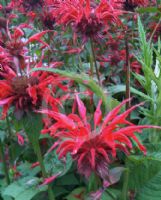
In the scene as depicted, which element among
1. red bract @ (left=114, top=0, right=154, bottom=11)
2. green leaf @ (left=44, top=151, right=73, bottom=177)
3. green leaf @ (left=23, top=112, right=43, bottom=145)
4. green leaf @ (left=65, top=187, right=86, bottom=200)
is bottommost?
green leaf @ (left=65, top=187, right=86, bottom=200)


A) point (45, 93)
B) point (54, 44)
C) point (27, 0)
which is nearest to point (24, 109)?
point (45, 93)

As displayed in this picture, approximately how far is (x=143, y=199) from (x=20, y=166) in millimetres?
375

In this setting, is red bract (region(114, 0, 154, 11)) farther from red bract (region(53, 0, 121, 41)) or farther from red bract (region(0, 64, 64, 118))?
red bract (region(0, 64, 64, 118))

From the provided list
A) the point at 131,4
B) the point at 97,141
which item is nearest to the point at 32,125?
the point at 97,141

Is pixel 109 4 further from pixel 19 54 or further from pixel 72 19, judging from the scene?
pixel 19 54

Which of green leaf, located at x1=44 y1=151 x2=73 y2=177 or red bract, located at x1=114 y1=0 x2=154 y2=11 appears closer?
green leaf, located at x1=44 y1=151 x2=73 y2=177

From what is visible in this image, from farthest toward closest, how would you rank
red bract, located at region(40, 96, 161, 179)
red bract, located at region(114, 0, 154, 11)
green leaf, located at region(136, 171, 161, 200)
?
red bract, located at region(114, 0, 154, 11) → green leaf, located at region(136, 171, 161, 200) → red bract, located at region(40, 96, 161, 179)

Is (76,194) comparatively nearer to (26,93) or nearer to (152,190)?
(152,190)

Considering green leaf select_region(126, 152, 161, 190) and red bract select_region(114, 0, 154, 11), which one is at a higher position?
red bract select_region(114, 0, 154, 11)

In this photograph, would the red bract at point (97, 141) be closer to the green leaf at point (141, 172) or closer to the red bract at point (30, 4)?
the green leaf at point (141, 172)

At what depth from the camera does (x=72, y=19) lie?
1.24 m

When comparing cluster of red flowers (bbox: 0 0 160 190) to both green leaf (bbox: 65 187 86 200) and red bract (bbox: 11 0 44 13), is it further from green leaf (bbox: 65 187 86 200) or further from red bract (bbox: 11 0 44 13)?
red bract (bbox: 11 0 44 13)

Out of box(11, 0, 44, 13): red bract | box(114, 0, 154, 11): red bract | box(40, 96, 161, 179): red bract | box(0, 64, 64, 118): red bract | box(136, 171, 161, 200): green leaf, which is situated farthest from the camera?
box(11, 0, 44, 13): red bract

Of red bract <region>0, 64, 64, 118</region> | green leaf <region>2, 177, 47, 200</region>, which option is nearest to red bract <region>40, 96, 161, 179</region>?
red bract <region>0, 64, 64, 118</region>
